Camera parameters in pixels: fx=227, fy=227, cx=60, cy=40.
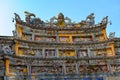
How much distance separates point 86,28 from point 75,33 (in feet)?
3.47

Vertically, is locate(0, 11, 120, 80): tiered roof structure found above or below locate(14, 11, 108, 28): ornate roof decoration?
below

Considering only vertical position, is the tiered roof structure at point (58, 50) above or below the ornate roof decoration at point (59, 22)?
below

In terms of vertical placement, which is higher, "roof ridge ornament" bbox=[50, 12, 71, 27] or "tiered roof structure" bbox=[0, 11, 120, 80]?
"roof ridge ornament" bbox=[50, 12, 71, 27]

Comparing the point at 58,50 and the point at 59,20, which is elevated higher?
the point at 59,20

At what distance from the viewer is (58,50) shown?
18500mm

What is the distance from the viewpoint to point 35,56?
17.7 m

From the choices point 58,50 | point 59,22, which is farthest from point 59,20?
point 58,50

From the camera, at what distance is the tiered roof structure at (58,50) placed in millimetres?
16922

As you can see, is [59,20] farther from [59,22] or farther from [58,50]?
[58,50]

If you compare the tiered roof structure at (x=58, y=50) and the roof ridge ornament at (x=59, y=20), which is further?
the roof ridge ornament at (x=59, y=20)

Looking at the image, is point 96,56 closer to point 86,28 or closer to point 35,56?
point 86,28

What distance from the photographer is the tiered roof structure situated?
666 inches

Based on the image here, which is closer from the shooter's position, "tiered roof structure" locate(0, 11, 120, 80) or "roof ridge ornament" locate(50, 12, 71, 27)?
"tiered roof structure" locate(0, 11, 120, 80)

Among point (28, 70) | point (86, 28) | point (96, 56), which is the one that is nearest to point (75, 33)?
point (86, 28)
